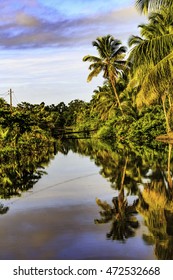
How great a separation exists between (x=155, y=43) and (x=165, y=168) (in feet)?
14.4

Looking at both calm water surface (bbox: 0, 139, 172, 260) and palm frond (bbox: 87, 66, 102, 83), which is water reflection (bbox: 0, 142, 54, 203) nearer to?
calm water surface (bbox: 0, 139, 172, 260)

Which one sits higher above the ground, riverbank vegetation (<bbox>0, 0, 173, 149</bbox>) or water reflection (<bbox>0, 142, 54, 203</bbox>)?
riverbank vegetation (<bbox>0, 0, 173, 149</bbox>)

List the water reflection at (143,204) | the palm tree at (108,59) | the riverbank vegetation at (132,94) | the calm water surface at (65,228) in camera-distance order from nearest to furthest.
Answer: the calm water surface at (65,228)
the water reflection at (143,204)
the riverbank vegetation at (132,94)
the palm tree at (108,59)

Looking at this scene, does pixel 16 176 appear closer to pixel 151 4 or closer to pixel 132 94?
pixel 151 4

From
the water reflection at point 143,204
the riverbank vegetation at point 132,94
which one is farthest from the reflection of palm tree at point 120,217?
the riverbank vegetation at point 132,94

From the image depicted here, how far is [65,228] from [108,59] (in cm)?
3167

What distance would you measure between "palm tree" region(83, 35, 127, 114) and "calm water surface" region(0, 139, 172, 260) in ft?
86.6

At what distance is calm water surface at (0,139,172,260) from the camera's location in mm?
5850

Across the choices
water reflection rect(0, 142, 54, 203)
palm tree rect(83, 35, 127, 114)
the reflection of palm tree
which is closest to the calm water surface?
the reflection of palm tree

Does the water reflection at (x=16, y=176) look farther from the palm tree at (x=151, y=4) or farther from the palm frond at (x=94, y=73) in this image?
the palm frond at (x=94, y=73)

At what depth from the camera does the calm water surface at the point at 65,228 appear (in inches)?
230

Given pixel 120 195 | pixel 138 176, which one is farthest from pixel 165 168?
pixel 120 195

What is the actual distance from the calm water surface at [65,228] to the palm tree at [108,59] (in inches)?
1039

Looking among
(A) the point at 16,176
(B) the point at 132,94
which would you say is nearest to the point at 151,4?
(A) the point at 16,176
